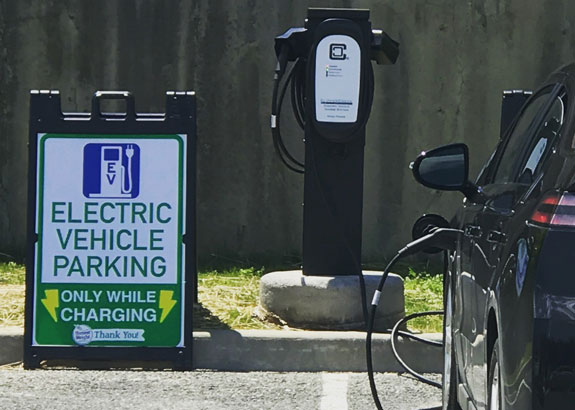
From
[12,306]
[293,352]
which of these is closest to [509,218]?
[293,352]

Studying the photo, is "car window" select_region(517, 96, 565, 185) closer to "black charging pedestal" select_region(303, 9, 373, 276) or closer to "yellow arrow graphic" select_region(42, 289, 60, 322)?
"black charging pedestal" select_region(303, 9, 373, 276)

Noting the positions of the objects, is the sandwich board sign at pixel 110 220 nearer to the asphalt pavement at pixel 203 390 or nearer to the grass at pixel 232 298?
the asphalt pavement at pixel 203 390

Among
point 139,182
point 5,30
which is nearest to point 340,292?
point 139,182

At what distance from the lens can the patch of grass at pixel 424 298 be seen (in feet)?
23.9

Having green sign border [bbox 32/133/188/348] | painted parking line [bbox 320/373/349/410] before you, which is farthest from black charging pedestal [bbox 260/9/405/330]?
green sign border [bbox 32/133/188/348]

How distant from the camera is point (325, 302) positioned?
7.06m

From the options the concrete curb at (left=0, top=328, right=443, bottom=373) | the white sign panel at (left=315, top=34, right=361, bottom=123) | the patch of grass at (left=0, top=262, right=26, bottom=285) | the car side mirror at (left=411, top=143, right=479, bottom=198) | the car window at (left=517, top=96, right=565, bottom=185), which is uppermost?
the white sign panel at (left=315, top=34, right=361, bottom=123)

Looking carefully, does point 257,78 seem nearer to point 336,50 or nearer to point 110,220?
point 336,50

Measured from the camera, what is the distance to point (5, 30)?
9984 millimetres

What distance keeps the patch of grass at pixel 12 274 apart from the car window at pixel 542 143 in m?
5.21

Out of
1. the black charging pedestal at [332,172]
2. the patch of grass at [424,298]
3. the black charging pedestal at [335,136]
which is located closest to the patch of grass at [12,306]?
the black charging pedestal at [332,172]

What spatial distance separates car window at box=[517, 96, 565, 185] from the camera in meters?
3.62

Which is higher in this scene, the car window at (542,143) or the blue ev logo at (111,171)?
the car window at (542,143)

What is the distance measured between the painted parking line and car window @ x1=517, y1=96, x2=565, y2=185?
87.2 inches
